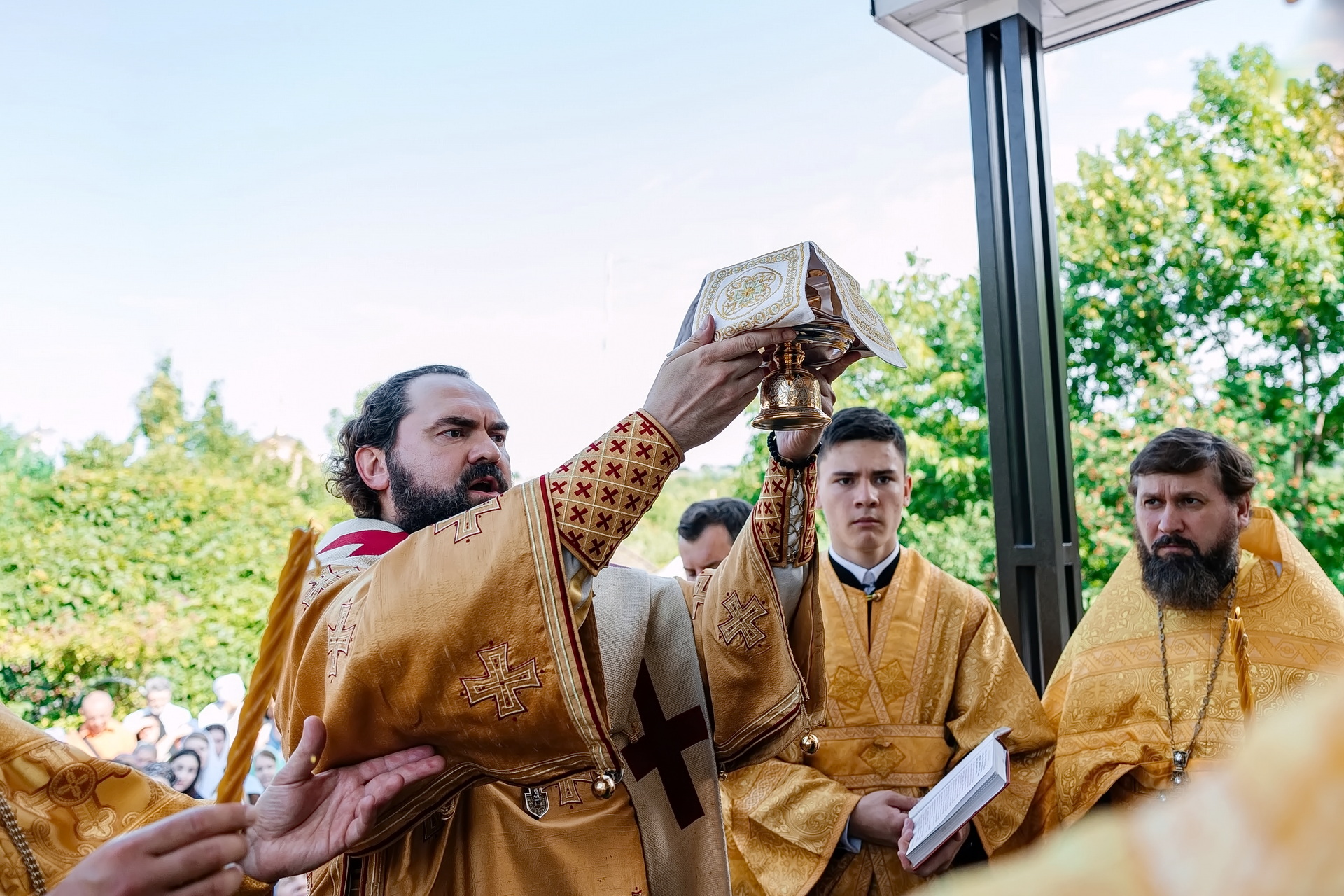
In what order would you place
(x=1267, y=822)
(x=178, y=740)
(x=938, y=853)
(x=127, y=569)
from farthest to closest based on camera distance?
(x=127, y=569), (x=178, y=740), (x=938, y=853), (x=1267, y=822)

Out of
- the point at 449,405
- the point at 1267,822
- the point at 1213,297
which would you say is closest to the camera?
the point at 1267,822

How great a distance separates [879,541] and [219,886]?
301 cm

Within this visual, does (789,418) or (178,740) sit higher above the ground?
(789,418)

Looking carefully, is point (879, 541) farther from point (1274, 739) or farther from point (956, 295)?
point (956, 295)

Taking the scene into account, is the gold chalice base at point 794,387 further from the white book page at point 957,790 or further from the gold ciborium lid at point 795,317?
the white book page at point 957,790

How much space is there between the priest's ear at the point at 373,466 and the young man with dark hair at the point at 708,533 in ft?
8.01

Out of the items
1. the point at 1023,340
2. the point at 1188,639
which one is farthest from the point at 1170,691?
the point at 1023,340

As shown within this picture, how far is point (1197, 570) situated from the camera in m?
3.69

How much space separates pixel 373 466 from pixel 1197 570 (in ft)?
9.10

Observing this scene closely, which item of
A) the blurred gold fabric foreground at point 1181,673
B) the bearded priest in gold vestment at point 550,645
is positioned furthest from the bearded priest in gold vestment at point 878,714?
the bearded priest in gold vestment at point 550,645

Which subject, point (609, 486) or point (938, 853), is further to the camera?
point (938, 853)

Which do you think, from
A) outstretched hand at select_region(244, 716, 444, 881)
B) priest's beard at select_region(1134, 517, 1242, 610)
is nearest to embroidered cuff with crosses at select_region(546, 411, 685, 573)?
outstretched hand at select_region(244, 716, 444, 881)

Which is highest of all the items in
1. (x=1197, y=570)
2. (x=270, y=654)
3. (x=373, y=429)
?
(x=373, y=429)

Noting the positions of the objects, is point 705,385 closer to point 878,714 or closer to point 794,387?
point 794,387
